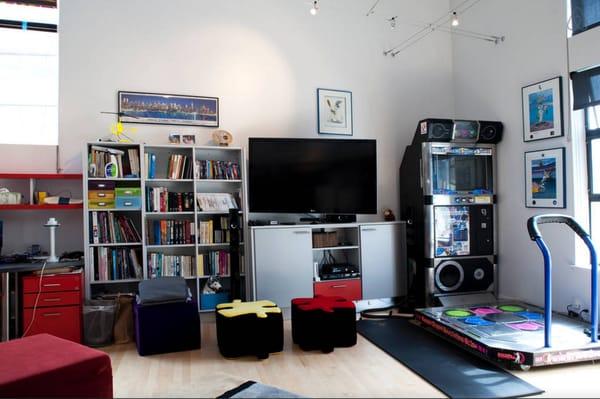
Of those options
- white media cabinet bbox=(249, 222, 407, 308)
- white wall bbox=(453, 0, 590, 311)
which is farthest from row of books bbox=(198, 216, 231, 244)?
white wall bbox=(453, 0, 590, 311)

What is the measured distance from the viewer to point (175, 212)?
12.4 ft

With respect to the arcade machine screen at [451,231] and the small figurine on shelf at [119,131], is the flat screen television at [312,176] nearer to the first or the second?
the arcade machine screen at [451,231]

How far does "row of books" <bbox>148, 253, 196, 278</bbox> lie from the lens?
374 centimetres

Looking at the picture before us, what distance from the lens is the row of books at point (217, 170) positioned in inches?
154

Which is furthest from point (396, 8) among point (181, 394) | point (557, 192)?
point (181, 394)

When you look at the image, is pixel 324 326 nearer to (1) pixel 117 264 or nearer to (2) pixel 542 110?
(1) pixel 117 264

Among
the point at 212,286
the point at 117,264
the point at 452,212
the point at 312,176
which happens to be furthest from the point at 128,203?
the point at 452,212

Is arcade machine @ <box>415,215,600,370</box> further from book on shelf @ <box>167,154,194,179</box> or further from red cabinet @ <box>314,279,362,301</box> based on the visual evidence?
book on shelf @ <box>167,154,194,179</box>

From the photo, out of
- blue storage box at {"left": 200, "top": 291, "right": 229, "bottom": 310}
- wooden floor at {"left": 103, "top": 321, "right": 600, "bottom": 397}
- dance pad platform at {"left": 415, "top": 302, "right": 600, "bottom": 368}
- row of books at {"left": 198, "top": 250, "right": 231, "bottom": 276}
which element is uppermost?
row of books at {"left": 198, "top": 250, "right": 231, "bottom": 276}

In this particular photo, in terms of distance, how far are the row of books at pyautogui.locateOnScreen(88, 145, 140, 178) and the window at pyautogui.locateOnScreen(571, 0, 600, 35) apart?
400cm

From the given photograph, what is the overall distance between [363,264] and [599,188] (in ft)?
6.95

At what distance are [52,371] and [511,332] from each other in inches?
115

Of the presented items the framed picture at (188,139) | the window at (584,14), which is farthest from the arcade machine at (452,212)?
the framed picture at (188,139)

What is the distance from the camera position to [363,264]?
409 cm
